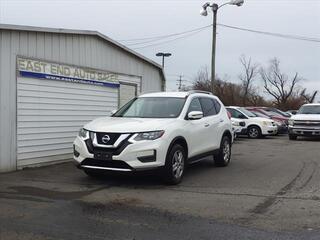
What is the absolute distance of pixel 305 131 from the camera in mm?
22094

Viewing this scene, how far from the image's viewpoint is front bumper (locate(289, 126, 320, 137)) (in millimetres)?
21875

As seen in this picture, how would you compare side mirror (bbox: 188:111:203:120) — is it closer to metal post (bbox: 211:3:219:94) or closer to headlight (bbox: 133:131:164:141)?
headlight (bbox: 133:131:164:141)

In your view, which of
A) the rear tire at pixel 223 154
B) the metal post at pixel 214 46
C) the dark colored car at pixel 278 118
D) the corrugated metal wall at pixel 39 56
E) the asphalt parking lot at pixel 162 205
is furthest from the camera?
the metal post at pixel 214 46

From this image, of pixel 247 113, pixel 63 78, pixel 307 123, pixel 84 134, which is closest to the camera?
pixel 84 134

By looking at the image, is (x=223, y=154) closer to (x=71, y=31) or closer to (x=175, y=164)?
(x=175, y=164)

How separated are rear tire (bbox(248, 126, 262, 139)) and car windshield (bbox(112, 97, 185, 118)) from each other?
1342cm

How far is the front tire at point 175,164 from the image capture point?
8.95 metres

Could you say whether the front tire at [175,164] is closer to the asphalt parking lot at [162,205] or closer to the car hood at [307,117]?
the asphalt parking lot at [162,205]

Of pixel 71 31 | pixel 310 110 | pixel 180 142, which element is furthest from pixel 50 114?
pixel 310 110

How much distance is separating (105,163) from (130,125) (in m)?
→ 0.83

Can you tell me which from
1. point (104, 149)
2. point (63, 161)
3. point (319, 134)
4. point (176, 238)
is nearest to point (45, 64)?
point (63, 161)

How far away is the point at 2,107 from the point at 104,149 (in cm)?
327

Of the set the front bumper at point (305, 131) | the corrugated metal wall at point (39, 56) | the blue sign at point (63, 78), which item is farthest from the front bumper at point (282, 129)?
the blue sign at point (63, 78)

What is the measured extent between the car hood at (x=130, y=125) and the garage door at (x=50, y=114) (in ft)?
8.89
